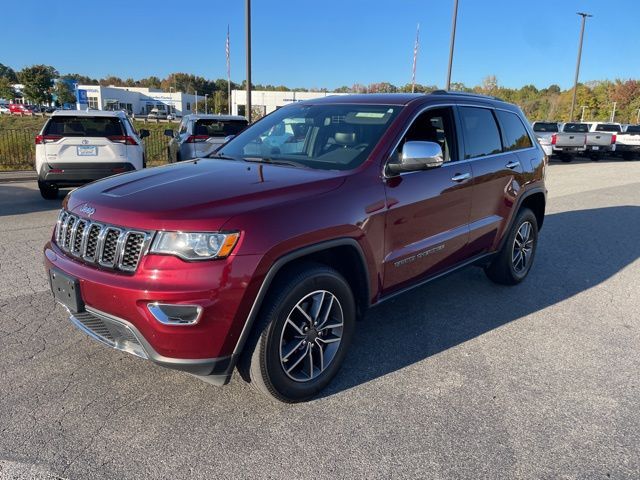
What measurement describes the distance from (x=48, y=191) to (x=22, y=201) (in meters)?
0.53

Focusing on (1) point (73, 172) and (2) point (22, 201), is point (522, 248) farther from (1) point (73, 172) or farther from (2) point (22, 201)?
(2) point (22, 201)

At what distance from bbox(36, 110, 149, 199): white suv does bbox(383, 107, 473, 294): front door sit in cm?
667

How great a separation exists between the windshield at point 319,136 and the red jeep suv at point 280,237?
15 mm

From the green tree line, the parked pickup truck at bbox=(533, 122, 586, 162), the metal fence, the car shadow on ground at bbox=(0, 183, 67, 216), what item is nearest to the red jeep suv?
the car shadow on ground at bbox=(0, 183, 67, 216)

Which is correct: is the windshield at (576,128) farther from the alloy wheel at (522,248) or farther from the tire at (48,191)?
the tire at (48,191)

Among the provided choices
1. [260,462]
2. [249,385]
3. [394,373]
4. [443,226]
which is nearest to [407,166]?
[443,226]

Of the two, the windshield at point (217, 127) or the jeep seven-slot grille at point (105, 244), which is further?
the windshield at point (217, 127)

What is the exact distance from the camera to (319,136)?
3961mm

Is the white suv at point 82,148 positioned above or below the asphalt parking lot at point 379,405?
above

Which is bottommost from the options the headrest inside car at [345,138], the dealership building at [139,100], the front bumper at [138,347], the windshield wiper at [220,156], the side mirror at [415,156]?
the front bumper at [138,347]

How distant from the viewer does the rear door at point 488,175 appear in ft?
14.5

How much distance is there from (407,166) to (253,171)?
102cm

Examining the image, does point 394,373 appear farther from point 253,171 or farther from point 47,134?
point 47,134

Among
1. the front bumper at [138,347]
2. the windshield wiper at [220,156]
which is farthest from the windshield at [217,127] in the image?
the front bumper at [138,347]
